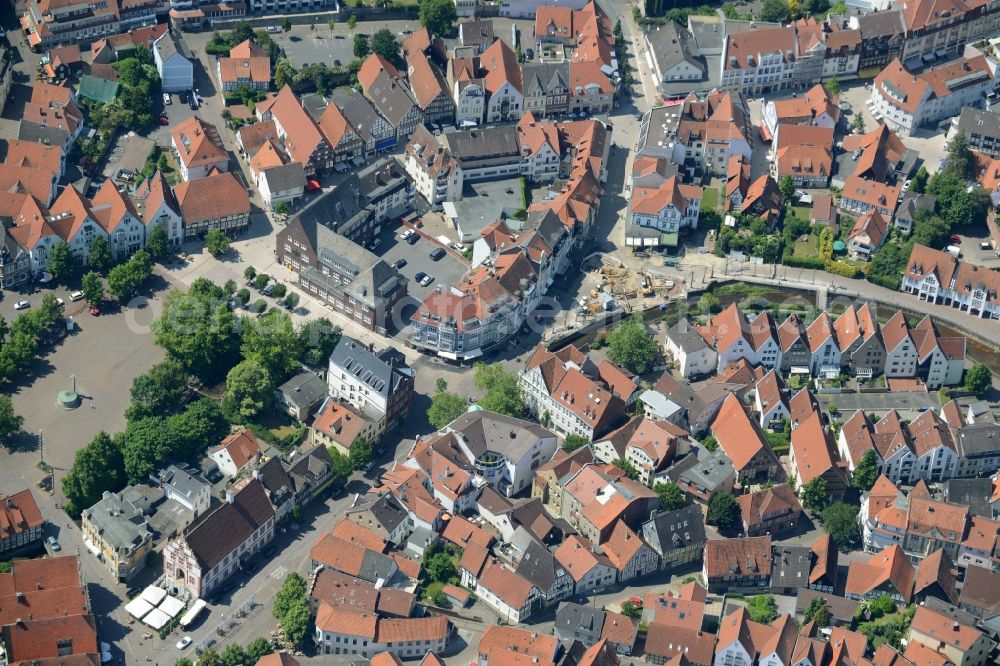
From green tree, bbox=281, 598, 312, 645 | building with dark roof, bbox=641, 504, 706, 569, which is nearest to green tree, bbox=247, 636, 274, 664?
green tree, bbox=281, 598, 312, 645

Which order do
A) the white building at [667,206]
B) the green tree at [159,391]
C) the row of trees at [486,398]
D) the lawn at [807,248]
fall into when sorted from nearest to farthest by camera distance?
the green tree at [159,391] → the row of trees at [486,398] → the white building at [667,206] → the lawn at [807,248]

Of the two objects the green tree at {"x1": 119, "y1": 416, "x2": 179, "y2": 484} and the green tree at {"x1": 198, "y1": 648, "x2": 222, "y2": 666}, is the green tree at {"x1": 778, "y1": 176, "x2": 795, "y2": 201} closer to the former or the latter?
the green tree at {"x1": 119, "y1": 416, "x2": 179, "y2": 484}

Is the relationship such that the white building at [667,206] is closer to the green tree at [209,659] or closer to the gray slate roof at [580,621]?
the gray slate roof at [580,621]

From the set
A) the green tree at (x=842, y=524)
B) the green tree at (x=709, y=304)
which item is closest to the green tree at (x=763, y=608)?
the green tree at (x=842, y=524)

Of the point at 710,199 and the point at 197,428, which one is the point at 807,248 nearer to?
the point at 710,199

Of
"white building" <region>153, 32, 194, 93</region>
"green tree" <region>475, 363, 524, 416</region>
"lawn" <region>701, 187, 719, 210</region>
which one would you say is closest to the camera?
"green tree" <region>475, 363, 524, 416</region>
